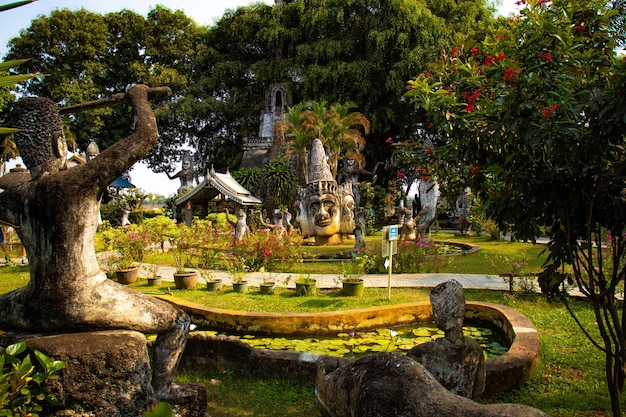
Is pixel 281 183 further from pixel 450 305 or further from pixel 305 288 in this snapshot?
pixel 450 305

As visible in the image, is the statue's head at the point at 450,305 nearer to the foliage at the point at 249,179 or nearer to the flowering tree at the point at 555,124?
the flowering tree at the point at 555,124

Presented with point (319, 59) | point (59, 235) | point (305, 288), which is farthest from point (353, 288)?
point (319, 59)

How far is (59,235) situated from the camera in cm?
279

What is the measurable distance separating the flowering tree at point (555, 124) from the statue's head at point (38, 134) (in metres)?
2.66

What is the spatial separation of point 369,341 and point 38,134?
438 centimetres

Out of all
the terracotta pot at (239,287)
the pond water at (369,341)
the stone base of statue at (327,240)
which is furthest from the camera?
the stone base of statue at (327,240)

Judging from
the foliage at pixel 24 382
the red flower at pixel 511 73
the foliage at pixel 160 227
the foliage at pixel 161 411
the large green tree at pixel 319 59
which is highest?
the large green tree at pixel 319 59

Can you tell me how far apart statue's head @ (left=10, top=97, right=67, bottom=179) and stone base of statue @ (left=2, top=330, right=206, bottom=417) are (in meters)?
1.05

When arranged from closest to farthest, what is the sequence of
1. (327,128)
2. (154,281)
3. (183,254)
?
(154,281) → (183,254) → (327,128)

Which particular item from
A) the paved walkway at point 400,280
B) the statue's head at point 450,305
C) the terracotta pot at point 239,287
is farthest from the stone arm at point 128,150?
the terracotta pot at point 239,287

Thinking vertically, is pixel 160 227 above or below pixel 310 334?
above

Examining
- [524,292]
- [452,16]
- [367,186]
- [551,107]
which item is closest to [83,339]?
[551,107]

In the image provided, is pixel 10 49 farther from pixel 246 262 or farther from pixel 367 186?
pixel 246 262

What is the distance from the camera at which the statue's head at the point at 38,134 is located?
2816 millimetres
